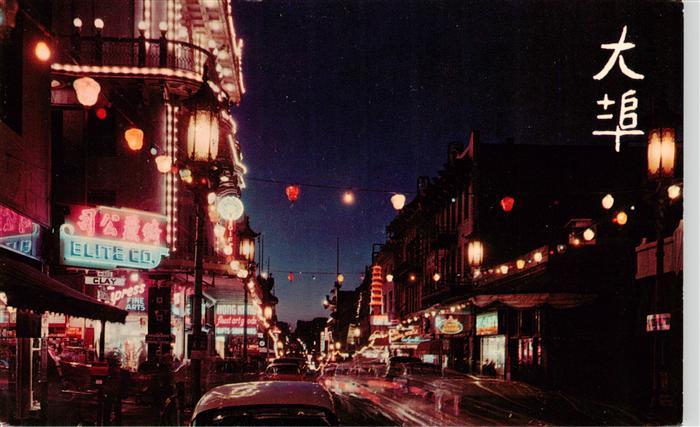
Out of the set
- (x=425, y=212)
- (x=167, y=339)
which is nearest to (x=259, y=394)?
(x=167, y=339)

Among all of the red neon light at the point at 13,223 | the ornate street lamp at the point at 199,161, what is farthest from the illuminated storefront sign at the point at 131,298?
the ornate street lamp at the point at 199,161

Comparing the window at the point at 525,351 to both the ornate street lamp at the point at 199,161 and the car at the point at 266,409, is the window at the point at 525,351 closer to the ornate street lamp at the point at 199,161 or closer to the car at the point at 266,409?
the ornate street lamp at the point at 199,161

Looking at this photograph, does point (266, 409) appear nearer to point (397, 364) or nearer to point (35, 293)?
point (35, 293)

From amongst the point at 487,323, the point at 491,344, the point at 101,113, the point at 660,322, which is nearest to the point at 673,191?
the point at 660,322

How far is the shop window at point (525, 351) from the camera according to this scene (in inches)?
1310

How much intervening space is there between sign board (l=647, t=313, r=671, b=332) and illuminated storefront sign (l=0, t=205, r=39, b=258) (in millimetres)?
13324

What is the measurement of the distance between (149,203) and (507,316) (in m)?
18.9

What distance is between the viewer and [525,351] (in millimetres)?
34344

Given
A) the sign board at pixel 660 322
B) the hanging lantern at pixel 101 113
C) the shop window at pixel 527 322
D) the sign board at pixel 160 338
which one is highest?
→ the hanging lantern at pixel 101 113

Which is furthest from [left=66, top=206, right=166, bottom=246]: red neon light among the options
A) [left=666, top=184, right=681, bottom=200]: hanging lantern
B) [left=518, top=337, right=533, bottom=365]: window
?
[left=518, top=337, right=533, bottom=365]: window

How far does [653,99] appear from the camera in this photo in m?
15.6

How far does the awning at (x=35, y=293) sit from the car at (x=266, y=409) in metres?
5.92

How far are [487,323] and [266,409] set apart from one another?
33528 millimetres

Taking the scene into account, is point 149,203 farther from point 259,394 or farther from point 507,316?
point 259,394
